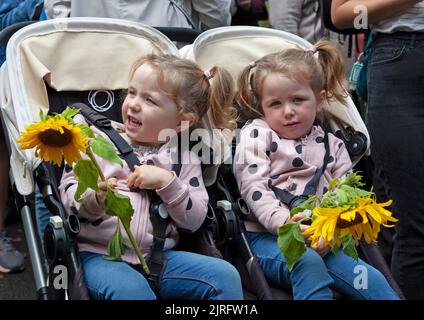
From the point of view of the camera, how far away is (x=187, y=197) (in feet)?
9.37

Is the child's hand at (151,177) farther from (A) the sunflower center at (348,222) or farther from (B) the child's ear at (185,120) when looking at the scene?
(A) the sunflower center at (348,222)

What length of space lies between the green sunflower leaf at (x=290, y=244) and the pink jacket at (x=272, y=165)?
0.35m

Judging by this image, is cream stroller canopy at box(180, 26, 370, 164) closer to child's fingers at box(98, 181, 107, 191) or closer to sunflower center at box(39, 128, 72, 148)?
child's fingers at box(98, 181, 107, 191)

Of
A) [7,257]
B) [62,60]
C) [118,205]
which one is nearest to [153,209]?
[118,205]

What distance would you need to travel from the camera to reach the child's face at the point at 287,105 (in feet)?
10.5

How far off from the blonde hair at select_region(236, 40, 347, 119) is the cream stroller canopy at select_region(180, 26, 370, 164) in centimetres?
7

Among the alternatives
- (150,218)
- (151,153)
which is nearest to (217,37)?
(151,153)

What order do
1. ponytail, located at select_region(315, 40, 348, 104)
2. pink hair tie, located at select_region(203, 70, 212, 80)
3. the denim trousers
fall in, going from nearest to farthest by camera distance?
1. pink hair tie, located at select_region(203, 70, 212, 80)
2. the denim trousers
3. ponytail, located at select_region(315, 40, 348, 104)

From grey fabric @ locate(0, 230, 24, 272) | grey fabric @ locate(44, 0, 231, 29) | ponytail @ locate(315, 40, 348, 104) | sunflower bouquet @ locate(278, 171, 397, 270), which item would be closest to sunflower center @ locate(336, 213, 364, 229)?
sunflower bouquet @ locate(278, 171, 397, 270)

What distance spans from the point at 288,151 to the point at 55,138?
1.02 metres

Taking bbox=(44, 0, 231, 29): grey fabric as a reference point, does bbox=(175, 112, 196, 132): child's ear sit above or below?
below

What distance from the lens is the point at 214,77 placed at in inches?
126

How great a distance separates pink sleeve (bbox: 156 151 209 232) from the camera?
282 centimetres
